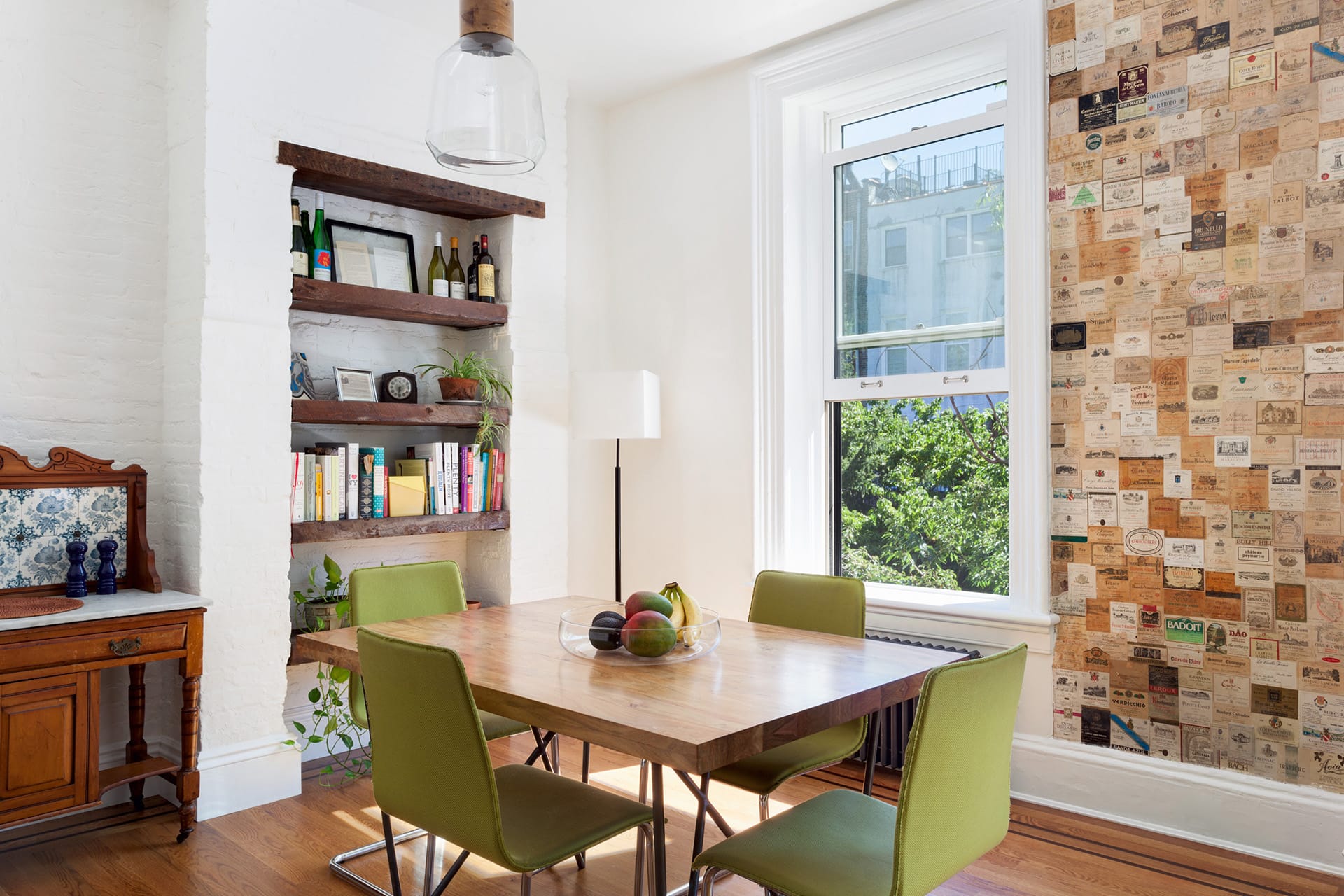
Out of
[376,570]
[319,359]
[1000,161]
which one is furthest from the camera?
[319,359]

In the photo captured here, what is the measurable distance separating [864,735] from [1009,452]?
4.16ft

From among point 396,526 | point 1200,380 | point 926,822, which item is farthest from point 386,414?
point 1200,380

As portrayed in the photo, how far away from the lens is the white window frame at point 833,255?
130 inches

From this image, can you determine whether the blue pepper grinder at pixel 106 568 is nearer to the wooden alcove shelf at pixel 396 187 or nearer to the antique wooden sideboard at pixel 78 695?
the antique wooden sideboard at pixel 78 695

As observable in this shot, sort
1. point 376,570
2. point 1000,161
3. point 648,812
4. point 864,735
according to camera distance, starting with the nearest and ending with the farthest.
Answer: point 648,812 → point 864,735 → point 376,570 → point 1000,161

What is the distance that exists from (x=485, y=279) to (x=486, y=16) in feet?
7.69

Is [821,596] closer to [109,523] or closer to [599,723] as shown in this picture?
[599,723]

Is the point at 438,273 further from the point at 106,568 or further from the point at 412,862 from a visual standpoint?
the point at 412,862

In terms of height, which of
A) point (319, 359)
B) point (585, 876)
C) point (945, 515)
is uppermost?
point (319, 359)

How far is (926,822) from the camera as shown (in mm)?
1593

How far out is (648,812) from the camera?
6.73 ft

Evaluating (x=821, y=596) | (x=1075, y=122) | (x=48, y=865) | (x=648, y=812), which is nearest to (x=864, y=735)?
(x=821, y=596)

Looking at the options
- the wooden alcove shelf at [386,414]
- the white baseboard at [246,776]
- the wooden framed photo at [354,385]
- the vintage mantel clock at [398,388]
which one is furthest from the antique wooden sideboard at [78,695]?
the vintage mantel clock at [398,388]

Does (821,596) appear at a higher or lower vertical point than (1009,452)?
lower
